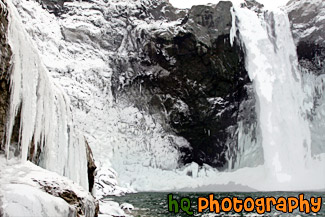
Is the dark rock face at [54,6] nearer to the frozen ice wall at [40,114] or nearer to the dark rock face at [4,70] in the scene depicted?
the frozen ice wall at [40,114]

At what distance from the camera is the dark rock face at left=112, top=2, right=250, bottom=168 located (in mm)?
40969

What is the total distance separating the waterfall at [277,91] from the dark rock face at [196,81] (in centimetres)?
200

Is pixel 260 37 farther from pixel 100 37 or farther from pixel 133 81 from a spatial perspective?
pixel 100 37

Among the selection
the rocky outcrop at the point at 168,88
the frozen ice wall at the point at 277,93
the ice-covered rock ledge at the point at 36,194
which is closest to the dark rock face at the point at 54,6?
the rocky outcrop at the point at 168,88

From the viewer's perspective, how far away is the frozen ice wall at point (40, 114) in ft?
21.7

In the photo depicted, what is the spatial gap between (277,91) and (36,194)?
38.8m

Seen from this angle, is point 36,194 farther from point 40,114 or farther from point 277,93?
point 277,93

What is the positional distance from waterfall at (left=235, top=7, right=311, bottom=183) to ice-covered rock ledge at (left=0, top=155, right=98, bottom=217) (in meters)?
35.0

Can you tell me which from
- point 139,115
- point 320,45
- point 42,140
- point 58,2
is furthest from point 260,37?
point 42,140

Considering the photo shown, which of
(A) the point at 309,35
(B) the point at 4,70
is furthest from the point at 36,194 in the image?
(A) the point at 309,35

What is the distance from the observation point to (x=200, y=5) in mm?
43219

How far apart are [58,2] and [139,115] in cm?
1942

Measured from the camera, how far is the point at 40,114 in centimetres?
777

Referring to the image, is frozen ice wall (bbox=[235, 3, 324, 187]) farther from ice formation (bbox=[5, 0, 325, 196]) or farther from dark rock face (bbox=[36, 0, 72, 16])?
dark rock face (bbox=[36, 0, 72, 16])
